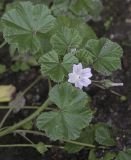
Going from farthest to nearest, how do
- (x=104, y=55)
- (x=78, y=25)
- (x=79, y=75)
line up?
(x=78, y=25)
(x=104, y=55)
(x=79, y=75)

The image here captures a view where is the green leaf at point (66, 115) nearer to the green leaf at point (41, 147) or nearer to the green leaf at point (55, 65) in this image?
the green leaf at point (55, 65)

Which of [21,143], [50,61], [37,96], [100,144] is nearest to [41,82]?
[37,96]

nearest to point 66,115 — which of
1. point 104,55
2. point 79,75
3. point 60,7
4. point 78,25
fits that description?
point 79,75

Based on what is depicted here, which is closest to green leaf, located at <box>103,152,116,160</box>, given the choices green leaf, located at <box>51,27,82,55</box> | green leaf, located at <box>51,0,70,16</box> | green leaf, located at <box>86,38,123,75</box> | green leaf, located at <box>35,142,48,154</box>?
green leaf, located at <box>35,142,48,154</box>

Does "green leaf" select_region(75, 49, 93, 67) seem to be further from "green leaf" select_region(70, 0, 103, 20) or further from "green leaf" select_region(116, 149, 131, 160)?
"green leaf" select_region(70, 0, 103, 20)

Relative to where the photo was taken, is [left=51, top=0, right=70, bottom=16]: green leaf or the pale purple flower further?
[left=51, top=0, right=70, bottom=16]: green leaf

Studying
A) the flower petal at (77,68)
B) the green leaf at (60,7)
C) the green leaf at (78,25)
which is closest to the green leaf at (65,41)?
the flower petal at (77,68)

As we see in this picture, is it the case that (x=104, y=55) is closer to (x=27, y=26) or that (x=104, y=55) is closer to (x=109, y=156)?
(x=27, y=26)
